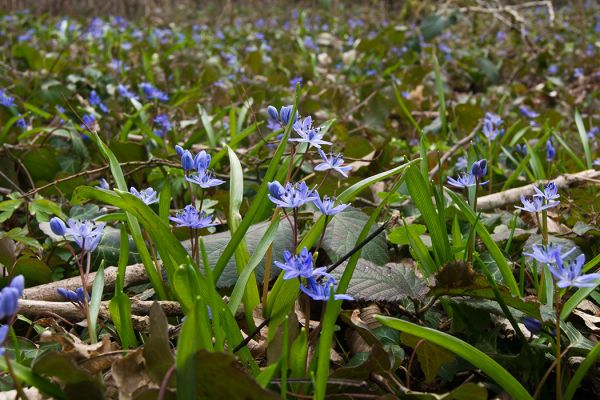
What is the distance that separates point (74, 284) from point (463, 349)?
3.32 feet

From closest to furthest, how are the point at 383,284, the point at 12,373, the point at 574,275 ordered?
the point at 12,373
the point at 574,275
the point at 383,284

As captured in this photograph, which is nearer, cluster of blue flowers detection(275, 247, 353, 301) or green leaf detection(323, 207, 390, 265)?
cluster of blue flowers detection(275, 247, 353, 301)

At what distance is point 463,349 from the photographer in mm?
1095

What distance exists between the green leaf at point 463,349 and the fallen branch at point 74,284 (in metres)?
0.80

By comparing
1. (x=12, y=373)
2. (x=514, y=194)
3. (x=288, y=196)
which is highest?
(x=288, y=196)

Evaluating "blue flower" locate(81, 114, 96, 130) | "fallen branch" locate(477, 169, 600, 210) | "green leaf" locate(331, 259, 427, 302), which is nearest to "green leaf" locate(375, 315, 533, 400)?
"green leaf" locate(331, 259, 427, 302)

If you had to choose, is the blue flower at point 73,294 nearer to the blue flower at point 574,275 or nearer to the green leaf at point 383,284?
the green leaf at point 383,284

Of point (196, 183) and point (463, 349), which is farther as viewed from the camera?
point (196, 183)

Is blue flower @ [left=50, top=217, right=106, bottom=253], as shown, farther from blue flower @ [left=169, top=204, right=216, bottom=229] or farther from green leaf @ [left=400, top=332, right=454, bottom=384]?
green leaf @ [left=400, top=332, right=454, bottom=384]

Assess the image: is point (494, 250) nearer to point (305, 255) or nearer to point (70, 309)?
point (305, 255)

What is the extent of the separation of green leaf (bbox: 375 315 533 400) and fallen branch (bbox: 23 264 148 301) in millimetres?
800

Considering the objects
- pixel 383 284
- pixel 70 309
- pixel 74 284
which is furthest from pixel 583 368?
pixel 74 284

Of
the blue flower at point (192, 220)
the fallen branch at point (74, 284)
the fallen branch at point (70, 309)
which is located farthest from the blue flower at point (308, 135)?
the fallen branch at point (74, 284)

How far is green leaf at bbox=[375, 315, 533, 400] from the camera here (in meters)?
1.08
